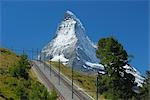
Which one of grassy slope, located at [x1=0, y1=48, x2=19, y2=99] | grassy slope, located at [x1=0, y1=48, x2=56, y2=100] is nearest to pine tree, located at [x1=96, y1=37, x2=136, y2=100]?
grassy slope, located at [x1=0, y1=48, x2=56, y2=100]

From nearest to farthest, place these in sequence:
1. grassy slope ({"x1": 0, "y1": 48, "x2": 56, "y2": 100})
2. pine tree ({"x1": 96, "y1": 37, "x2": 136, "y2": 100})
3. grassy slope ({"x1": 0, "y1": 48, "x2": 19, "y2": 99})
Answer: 1. grassy slope ({"x1": 0, "y1": 48, "x2": 56, "y2": 100})
2. grassy slope ({"x1": 0, "y1": 48, "x2": 19, "y2": 99})
3. pine tree ({"x1": 96, "y1": 37, "x2": 136, "y2": 100})

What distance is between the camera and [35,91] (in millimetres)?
67938

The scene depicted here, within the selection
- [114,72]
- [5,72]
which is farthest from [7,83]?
[114,72]

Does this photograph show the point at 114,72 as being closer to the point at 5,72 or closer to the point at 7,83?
the point at 7,83

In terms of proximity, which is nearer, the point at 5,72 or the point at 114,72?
the point at 114,72

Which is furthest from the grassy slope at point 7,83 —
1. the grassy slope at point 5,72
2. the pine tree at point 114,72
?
the pine tree at point 114,72

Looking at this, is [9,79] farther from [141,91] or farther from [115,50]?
[141,91]

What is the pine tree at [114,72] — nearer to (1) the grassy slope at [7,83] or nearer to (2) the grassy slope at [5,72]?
(1) the grassy slope at [7,83]

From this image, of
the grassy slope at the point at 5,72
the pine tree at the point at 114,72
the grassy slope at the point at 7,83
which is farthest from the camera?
the pine tree at the point at 114,72

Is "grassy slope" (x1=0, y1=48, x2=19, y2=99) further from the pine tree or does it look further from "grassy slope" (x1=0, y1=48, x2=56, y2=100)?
the pine tree

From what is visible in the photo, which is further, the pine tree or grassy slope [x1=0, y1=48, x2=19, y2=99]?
the pine tree

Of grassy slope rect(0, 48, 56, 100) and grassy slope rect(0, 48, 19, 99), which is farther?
grassy slope rect(0, 48, 19, 99)

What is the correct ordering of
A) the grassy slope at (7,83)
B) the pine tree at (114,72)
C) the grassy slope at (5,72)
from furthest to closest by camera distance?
1. the pine tree at (114,72)
2. the grassy slope at (5,72)
3. the grassy slope at (7,83)

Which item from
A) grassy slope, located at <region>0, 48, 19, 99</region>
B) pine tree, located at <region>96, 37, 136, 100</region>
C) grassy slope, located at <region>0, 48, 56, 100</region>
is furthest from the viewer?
pine tree, located at <region>96, 37, 136, 100</region>
